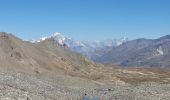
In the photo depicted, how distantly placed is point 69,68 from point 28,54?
834 inches

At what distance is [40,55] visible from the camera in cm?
14312

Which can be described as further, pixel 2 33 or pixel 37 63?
pixel 2 33

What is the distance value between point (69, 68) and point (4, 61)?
149 ft

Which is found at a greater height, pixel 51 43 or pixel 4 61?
pixel 51 43

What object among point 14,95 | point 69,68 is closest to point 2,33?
point 69,68

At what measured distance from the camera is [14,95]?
54.7m

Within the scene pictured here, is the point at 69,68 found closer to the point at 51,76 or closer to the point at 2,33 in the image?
the point at 2,33

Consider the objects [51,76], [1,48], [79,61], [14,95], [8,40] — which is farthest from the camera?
[79,61]

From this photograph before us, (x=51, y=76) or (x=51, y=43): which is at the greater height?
(x=51, y=43)

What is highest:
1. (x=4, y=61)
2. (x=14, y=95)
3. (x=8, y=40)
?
(x=8, y=40)

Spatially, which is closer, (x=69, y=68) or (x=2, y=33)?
(x=2, y=33)

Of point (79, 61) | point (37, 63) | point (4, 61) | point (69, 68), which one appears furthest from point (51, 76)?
point (79, 61)

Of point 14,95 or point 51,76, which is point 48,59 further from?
point 14,95

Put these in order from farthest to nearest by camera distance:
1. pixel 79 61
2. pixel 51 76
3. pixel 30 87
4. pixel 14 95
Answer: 1. pixel 79 61
2. pixel 51 76
3. pixel 30 87
4. pixel 14 95
